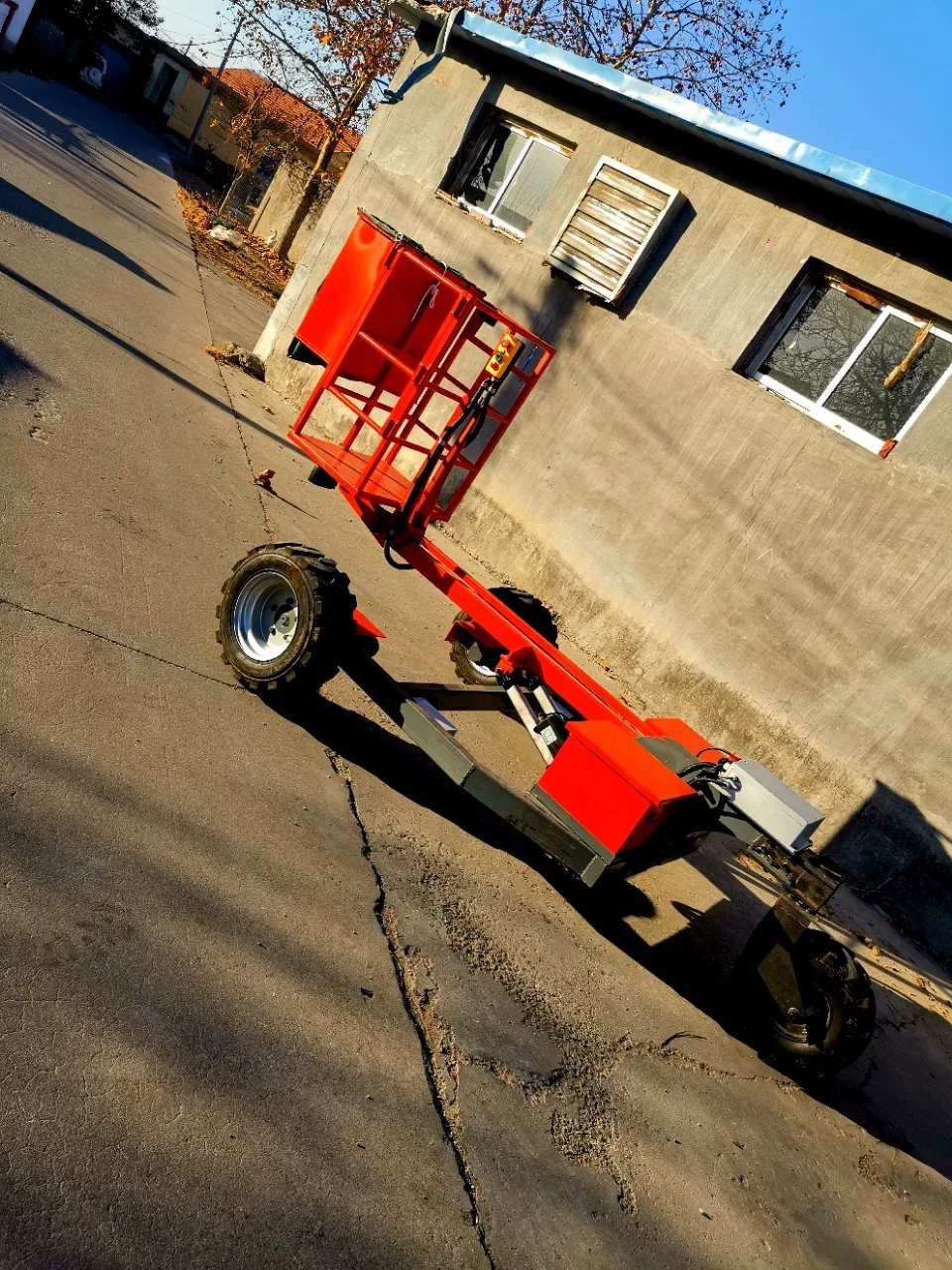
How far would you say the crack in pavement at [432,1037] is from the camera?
3.09 meters

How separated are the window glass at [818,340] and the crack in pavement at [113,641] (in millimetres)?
5937

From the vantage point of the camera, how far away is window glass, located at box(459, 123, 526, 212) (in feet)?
34.0

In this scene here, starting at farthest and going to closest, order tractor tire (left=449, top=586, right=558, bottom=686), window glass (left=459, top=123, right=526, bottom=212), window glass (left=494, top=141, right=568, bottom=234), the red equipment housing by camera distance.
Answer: window glass (left=459, top=123, right=526, bottom=212) < window glass (left=494, top=141, right=568, bottom=234) < tractor tire (left=449, top=586, right=558, bottom=686) < the red equipment housing

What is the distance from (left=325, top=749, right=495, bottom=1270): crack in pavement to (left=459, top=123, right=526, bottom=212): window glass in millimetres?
8642

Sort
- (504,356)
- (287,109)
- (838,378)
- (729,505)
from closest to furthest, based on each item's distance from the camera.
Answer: (504,356), (838,378), (729,505), (287,109)

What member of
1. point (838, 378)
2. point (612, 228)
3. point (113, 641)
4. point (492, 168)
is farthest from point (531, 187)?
point (113, 641)

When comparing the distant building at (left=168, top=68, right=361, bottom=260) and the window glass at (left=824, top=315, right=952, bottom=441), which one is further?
the distant building at (left=168, top=68, right=361, bottom=260)

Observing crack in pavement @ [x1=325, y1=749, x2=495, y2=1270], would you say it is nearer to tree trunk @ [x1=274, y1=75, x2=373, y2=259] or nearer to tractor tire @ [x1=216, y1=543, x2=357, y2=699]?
tractor tire @ [x1=216, y1=543, x2=357, y2=699]

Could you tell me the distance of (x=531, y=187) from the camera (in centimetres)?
1014

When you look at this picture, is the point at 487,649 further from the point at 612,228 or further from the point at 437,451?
the point at 612,228

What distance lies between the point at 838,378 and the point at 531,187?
4262 millimetres

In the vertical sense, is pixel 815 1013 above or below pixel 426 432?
below

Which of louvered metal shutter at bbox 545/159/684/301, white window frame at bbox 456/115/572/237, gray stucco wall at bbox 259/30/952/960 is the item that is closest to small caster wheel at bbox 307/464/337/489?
gray stucco wall at bbox 259/30/952/960

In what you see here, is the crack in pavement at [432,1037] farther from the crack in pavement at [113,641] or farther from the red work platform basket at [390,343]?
the red work platform basket at [390,343]
